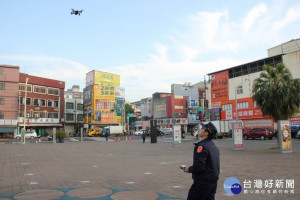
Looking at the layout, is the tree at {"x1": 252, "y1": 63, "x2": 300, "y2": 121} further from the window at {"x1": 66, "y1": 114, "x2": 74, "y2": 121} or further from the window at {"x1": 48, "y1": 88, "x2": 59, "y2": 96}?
the window at {"x1": 66, "y1": 114, "x2": 74, "y2": 121}

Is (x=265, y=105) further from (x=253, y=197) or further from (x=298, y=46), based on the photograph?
(x=298, y=46)

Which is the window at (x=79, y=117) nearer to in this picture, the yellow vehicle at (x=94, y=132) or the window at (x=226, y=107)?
the yellow vehicle at (x=94, y=132)

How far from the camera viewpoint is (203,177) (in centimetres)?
358

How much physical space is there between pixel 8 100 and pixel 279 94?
164ft

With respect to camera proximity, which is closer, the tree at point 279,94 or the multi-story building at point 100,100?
the tree at point 279,94

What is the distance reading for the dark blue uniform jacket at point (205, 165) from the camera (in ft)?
11.6

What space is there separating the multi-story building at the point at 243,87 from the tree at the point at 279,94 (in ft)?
90.9

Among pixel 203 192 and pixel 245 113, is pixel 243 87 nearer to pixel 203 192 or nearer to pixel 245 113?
pixel 245 113

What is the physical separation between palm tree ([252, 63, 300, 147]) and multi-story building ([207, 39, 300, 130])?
27.7m

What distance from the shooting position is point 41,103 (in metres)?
59.4

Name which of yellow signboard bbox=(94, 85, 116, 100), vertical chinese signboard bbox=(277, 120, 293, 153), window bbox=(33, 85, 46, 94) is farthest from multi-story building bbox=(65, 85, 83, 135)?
vertical chinese signboard bbox=(277, 120, 293, 153)

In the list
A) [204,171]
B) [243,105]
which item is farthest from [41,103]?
[204,171]

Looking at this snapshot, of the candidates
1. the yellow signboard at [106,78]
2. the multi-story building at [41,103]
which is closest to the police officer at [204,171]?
the multi-story building at [41,103]

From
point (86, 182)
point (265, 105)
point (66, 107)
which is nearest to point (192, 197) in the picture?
point (86, 182)
